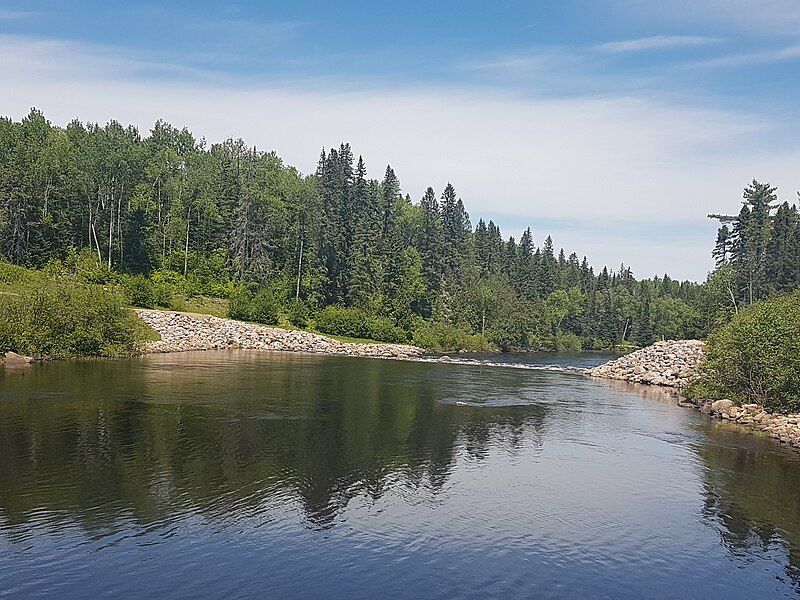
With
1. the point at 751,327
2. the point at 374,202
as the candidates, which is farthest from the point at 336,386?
the point at 374,202

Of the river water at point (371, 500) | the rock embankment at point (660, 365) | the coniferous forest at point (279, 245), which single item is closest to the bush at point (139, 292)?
the coniferous forest at point (279, 245)

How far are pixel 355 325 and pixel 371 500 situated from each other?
280 feet

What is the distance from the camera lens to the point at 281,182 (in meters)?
154

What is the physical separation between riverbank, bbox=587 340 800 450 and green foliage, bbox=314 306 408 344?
38.2 metres

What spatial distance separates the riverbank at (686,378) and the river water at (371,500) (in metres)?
2.05

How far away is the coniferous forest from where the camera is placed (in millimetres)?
108250

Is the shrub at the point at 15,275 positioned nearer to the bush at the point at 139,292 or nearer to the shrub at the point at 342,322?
the bush at the point at 139,292

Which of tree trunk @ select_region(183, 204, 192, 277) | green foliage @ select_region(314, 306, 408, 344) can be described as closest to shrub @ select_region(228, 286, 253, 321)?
green foliage @ select_region(314, 306, 408, 344)

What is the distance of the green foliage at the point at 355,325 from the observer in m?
110

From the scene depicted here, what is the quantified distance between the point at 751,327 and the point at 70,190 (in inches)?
4137

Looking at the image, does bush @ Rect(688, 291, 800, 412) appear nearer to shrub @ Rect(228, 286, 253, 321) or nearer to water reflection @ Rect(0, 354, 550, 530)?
water reflection @ Rect(0, 354, 550, 530)

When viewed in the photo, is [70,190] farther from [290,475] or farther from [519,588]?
[519,588]

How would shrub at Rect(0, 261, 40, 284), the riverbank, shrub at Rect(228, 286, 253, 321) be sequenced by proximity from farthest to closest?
shrub at Rect(228, 286, 253, 321), shrub at Rect(0, 261, 40, 284), the riverbank

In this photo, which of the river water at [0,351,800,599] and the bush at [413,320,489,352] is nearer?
the river water at [0,351,800,599]
